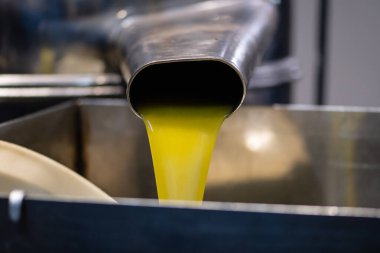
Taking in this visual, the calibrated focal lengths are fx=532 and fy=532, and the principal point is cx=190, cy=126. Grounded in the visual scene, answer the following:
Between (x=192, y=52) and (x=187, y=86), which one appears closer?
(x=192, y=52)

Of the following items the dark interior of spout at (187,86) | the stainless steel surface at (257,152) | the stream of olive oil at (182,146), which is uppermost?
the dark interior of spout at (187,86)

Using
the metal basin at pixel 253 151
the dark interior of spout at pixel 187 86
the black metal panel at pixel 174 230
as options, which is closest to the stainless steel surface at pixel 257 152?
the metal basin at pixel 253 151

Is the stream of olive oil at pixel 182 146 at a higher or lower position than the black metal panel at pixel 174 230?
lower

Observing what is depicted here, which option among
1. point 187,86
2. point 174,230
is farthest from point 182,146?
point 174,230

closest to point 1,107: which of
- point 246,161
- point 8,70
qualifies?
point 8,70

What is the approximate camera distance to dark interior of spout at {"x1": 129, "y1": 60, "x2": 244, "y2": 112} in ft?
2.05

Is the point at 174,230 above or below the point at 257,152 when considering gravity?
above

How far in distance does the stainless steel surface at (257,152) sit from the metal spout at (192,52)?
0.36 feet

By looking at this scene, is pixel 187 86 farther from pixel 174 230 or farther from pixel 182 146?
pixel 174 230

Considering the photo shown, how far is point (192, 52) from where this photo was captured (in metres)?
0.50

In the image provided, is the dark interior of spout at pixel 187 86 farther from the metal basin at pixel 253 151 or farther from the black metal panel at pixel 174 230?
the black metal panel at pixel 174 230

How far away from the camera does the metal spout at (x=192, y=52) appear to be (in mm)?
511

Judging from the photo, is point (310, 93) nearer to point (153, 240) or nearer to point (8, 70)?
point (8, 70)

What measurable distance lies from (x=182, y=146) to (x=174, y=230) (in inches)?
11.0
